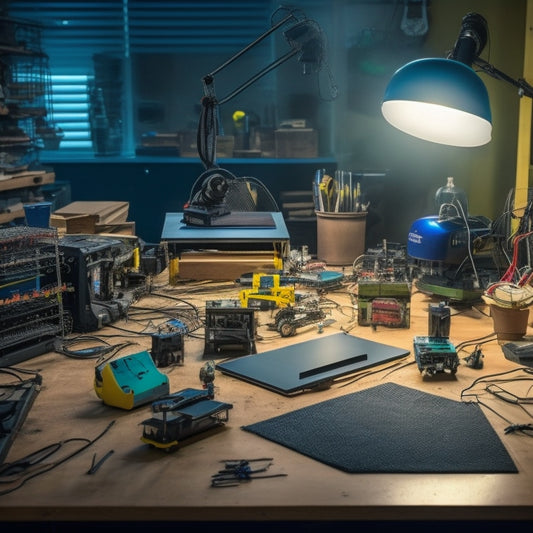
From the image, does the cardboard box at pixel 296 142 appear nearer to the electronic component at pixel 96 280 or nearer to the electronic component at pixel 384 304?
the electronic component at pixel 96 280

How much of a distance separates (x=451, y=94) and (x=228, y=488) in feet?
4.03

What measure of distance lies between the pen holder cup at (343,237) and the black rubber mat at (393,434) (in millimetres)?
1497

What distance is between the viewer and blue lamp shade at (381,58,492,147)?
2113mm

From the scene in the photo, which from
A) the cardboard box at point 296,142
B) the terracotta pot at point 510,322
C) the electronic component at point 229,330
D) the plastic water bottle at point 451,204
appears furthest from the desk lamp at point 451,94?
the cardboard box at point 296,142

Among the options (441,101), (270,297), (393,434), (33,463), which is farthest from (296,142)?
(33,463)

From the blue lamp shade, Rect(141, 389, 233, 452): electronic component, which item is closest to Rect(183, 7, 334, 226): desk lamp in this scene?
the blue lamp shade

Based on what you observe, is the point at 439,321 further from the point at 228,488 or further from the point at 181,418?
the point at 228,488

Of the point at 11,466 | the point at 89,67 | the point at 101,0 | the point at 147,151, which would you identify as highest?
the point at 101,0

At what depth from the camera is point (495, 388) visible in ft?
6.03

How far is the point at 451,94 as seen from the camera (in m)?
2.11

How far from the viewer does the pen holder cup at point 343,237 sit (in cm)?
328

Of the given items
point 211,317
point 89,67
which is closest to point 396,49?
point 89,67

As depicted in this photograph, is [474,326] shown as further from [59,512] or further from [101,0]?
[101,0]
